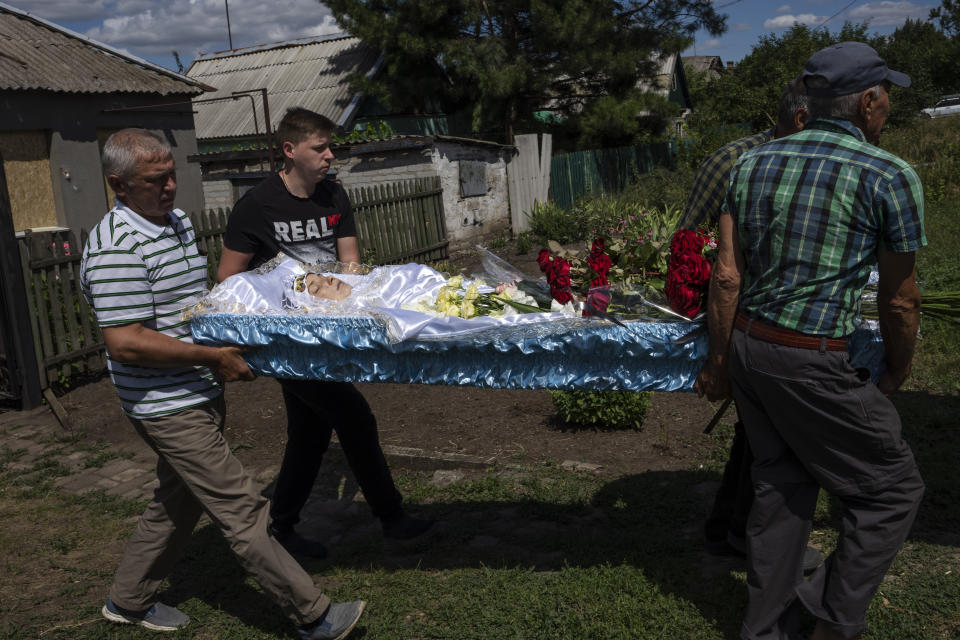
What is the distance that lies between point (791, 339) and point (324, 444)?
2327 millimetres

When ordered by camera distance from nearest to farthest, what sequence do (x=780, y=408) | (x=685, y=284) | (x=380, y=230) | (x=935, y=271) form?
1. (x=780, y=408)
2. (x=685, y=284)
3. (x=935, y=271)
4. (x=380, y=230)

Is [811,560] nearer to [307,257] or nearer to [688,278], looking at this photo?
[688,278]

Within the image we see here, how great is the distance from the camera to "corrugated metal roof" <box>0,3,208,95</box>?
12648mm

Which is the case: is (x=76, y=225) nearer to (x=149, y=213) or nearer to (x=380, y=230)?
(x=380, y=230)

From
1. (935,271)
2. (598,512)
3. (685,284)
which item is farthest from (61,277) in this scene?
(935,271)

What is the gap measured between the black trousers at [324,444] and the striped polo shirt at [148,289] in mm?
604

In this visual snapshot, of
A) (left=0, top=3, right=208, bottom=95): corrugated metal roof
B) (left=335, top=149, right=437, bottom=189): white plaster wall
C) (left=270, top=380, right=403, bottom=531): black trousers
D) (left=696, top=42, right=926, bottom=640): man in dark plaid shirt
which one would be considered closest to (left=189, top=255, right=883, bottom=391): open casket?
(left=696, top=42, right=926, bottom=640): man in dark plaid shirt

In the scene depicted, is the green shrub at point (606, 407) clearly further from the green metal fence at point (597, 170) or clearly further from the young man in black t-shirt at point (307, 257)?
the green metal fence at point (597, 170)

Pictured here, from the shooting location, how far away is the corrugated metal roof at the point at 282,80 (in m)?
20.5

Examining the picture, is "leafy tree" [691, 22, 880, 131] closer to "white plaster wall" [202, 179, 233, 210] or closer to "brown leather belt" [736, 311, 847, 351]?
"white plaster wall" [202, 179, 233, 210]

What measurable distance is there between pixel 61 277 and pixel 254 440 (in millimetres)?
2830

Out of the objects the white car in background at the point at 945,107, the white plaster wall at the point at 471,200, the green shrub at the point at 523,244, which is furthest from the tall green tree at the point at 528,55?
the white car in background at the point at 945,107

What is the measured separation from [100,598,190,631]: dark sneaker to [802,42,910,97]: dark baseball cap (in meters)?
3.17

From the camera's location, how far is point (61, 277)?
7.28 metres
